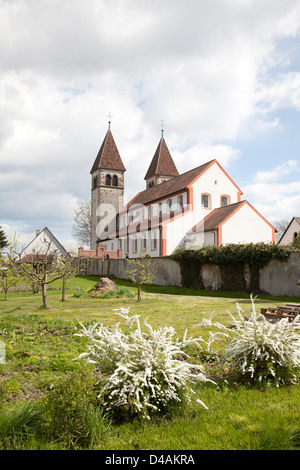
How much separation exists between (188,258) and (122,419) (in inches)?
907

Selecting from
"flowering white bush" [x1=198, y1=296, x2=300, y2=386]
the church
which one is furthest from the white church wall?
"flowering white bush" [x1=198, y1=296, x2=300, y2=386]

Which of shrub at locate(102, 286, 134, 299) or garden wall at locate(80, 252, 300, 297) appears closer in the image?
shrub at locate(102, 286, 134, 299)

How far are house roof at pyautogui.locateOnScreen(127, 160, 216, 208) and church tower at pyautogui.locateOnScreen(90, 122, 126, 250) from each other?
6.60 metres

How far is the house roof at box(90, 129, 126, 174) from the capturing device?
6384cm

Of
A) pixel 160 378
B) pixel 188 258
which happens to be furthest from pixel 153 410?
pixel 188 258

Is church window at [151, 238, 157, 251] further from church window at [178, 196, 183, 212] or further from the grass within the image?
the grass

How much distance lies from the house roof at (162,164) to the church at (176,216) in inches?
8.3

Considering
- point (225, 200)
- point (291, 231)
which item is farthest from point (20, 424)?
point (291, 231)

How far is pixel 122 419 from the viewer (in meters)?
3.91

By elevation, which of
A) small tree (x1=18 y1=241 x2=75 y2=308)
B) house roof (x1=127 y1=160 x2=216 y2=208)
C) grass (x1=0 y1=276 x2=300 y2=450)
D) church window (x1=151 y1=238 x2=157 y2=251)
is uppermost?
house roof (x1=127 y1=160 x2=216 y2=208)

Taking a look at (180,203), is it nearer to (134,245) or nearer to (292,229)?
(134,245)

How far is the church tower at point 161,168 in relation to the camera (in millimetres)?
62531

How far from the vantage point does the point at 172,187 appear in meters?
44.8
